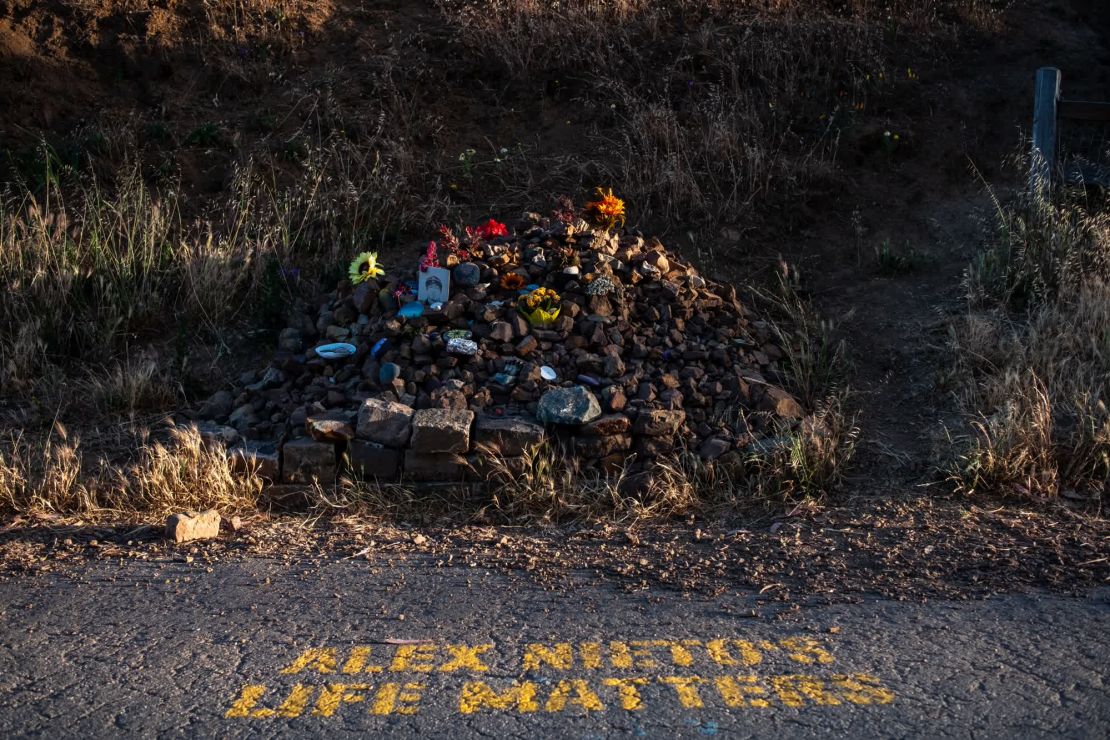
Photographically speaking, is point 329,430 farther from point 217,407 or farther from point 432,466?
point 217,407

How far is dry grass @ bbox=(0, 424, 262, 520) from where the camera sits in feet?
17.4

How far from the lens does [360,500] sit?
5.50 m

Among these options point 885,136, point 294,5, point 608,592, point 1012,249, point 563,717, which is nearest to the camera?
point 563,717

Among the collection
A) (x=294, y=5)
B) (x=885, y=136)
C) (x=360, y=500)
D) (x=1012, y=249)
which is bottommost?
(x=360, y=500)

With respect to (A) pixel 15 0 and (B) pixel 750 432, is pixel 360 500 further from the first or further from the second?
(A) pixel 15 0

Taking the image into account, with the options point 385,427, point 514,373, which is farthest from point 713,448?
point 385,427

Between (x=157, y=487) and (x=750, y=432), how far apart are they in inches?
Answer: 123

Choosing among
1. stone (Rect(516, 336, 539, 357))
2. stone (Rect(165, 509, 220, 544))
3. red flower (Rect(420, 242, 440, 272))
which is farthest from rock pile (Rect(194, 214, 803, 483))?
stone (Rect(165, 509, 220, 544))

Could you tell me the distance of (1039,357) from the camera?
6.36 meters

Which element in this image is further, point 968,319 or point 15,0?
point 15,0

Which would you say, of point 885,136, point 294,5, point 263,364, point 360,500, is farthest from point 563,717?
point 294,5

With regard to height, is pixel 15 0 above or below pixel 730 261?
above

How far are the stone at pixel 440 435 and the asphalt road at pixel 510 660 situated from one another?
1144 mm

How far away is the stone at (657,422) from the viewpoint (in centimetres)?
574
